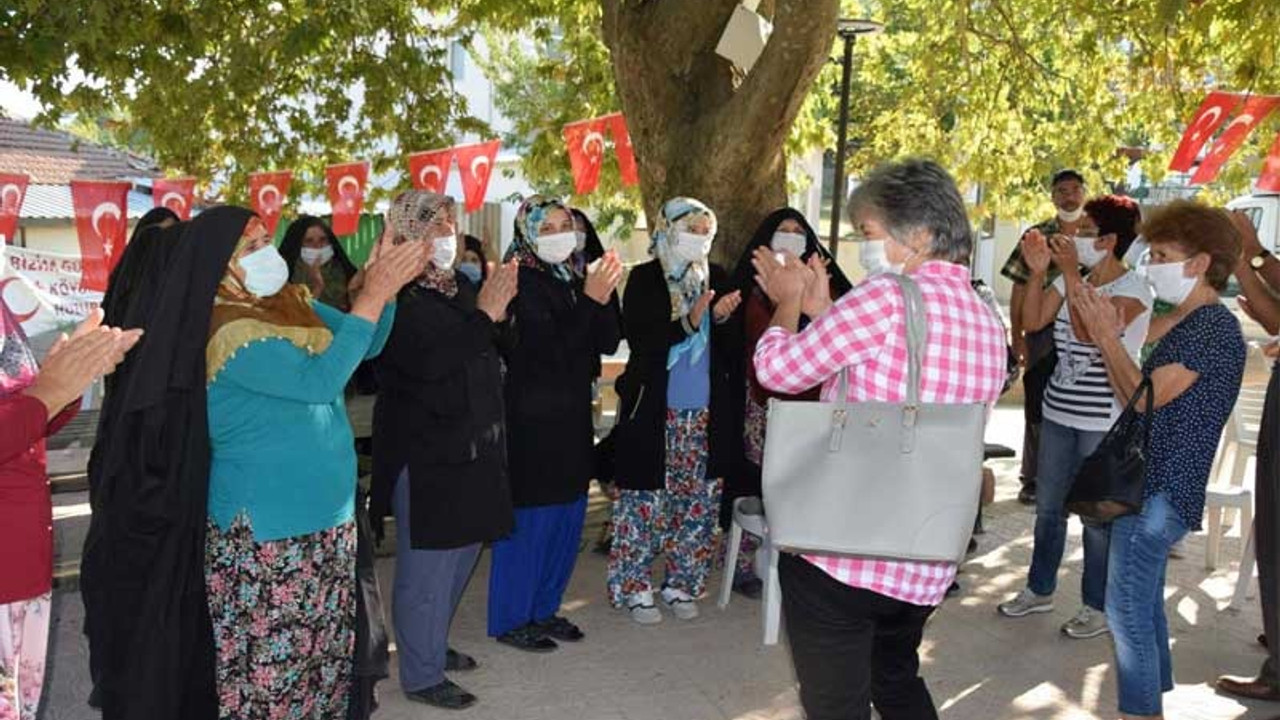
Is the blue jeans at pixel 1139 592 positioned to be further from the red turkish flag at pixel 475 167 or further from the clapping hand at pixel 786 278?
the red turkish flag at pixel 475 167

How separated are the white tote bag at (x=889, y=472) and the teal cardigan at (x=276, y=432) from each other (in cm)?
138

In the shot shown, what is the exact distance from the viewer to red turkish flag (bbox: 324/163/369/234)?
370 inches

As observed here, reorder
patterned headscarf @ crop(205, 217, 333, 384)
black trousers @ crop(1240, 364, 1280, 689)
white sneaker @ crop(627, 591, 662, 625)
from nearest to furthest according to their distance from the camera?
patterned headscarf @ crop(205, 217, 333, 384)
black trousers @ crop(1240, 364, 1280, 689)
white sneaker @ crop(627, 591, 662, 625)

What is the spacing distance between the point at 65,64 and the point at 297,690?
4903mm

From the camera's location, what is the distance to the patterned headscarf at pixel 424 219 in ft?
13.5

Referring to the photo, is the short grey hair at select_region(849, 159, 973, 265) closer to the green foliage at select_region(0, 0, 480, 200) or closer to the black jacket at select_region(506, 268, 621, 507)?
the black jacket at select_region(506, 268, 621, 507)

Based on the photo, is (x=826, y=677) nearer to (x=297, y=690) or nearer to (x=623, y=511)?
(x=297, y=690)

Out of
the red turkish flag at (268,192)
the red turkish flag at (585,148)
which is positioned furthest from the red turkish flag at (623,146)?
the red turkish flag at (268,192)

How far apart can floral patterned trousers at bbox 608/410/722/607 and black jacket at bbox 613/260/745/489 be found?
2.8 inches

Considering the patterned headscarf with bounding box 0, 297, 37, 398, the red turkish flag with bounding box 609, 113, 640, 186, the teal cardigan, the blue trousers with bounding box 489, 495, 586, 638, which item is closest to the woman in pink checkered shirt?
the teal cardigan

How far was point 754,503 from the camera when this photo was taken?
5.56 m

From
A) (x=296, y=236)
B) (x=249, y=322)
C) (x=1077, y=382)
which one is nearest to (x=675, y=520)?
(x=1077, y=382)

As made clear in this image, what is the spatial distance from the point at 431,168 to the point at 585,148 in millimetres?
1163

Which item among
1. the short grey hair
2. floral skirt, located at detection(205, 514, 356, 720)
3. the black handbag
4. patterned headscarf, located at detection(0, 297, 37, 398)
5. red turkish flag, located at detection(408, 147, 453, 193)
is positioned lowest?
floral skirt, located at detection(205, 514, 356, 720)
